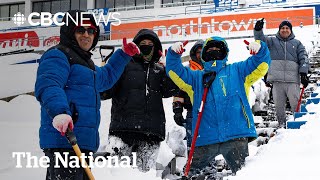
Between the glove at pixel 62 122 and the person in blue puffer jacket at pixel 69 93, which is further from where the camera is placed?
the person in blue puffer jacket at pixel 69 93

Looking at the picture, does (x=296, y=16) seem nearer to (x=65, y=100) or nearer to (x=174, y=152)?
(x=174, y=152)

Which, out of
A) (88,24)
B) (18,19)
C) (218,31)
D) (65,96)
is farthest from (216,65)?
(18,19)

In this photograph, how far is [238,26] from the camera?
21.5m

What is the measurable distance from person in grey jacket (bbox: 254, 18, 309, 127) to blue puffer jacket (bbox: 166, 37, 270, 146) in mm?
2447

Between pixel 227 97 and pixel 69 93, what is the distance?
5.34 ft

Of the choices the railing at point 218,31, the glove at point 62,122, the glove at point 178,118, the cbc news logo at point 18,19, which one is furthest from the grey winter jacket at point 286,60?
the cbc news logo at point 18,19

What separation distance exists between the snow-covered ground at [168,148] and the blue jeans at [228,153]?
6.2 inches

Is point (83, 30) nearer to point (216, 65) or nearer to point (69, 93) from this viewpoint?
point (69, 93)

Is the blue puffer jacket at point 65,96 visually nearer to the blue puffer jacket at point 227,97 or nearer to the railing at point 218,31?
the blue puffer jacket at point 227,97

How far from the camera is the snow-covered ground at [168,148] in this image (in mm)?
2816

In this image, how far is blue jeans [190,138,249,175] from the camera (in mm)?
4008

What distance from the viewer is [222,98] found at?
4.21 meters

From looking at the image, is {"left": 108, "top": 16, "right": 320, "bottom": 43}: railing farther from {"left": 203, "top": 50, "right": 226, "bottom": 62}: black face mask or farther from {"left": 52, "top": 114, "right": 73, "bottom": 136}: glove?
{"left": 52, "top": 114, "right": 73, "bottom": 136}: glove

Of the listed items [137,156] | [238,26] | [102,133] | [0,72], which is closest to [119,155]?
[137,156]
